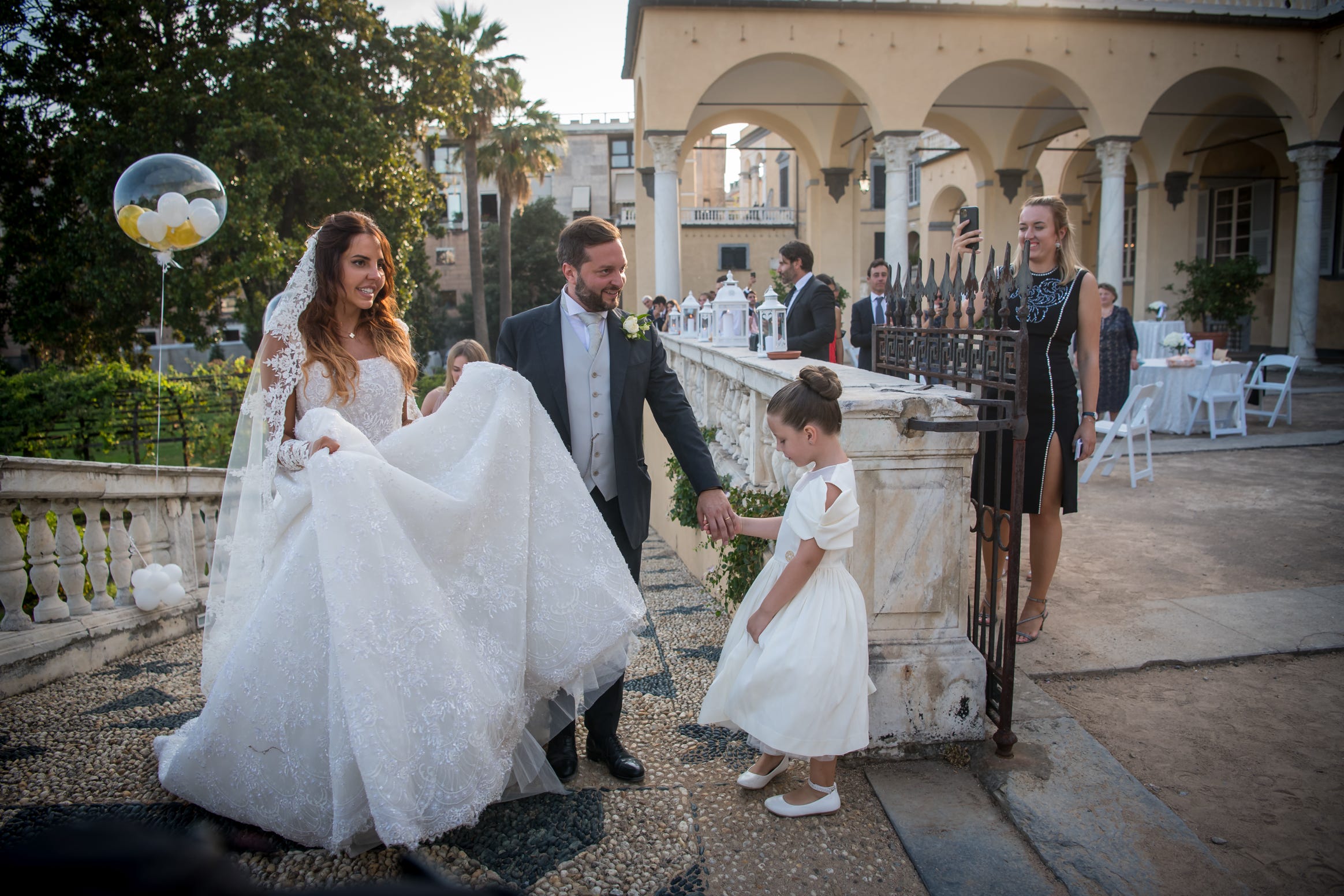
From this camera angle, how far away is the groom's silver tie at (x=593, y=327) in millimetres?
3086

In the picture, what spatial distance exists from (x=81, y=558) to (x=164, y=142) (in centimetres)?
1399

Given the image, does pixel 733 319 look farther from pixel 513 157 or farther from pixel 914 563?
pixel 513 157

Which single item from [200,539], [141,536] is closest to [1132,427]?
[200,539]

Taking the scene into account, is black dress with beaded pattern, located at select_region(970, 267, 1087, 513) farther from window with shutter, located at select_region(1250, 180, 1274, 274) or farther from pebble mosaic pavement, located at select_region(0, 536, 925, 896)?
window with shutter, located at select_region(1250, 180, 1274, 274)

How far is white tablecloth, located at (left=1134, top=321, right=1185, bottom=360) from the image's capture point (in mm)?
13102

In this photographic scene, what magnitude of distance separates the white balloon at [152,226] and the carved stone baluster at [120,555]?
2.33m

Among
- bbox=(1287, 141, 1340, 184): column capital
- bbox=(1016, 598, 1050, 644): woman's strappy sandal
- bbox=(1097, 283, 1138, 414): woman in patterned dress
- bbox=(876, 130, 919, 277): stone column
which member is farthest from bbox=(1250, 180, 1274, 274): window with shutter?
bbox=(1016, 598, 1050, 644): woman's strappy sandal

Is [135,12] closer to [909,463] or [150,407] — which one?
[150,407]

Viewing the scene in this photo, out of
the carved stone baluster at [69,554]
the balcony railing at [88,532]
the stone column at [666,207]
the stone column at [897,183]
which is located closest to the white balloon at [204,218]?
the balcony railing at [88,532]

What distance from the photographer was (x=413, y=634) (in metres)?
2.44

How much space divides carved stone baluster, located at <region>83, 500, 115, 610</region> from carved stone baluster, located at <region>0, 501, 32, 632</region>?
344mm

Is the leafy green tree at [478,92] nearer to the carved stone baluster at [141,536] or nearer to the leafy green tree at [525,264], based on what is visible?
the leafy green tree at [525,264]

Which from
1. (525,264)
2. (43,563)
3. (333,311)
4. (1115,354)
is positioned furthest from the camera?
(525,264)

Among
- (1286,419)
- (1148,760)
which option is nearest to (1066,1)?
(1286,419)
